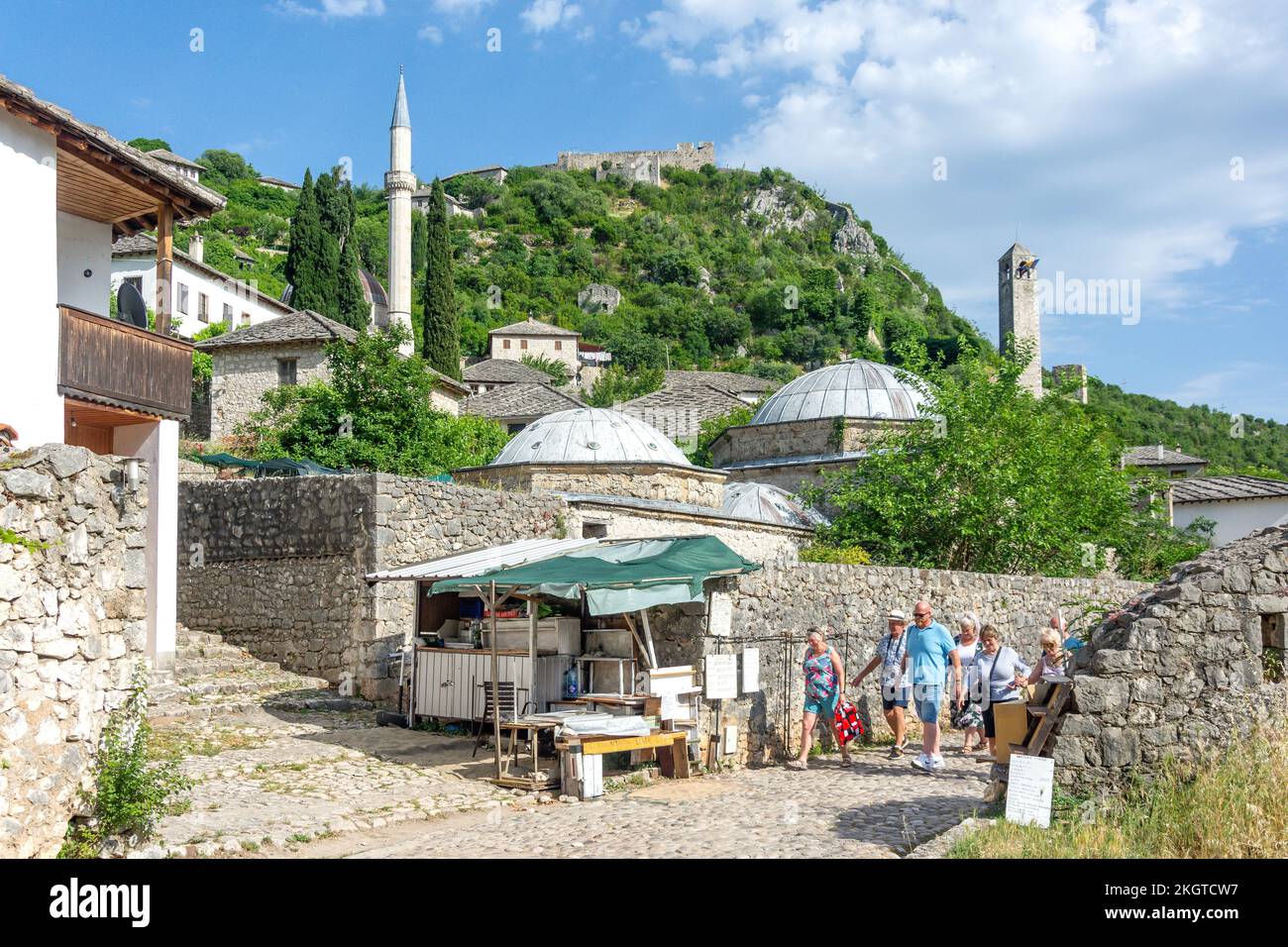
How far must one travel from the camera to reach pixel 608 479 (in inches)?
861

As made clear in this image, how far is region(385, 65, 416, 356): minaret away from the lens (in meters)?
45.6

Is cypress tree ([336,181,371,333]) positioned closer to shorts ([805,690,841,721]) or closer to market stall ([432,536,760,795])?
market stall ([432,536,760,795])

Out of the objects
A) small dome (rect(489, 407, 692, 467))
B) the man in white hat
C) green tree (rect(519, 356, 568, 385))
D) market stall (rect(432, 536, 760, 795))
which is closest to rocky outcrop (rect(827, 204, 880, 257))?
green tree (rect(519, 356, 568, 385))

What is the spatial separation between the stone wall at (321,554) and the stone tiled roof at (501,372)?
48.7 m

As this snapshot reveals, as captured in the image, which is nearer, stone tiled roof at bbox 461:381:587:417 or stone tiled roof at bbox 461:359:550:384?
stone tiled roof at bbox 461:381:587:417

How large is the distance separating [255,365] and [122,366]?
23949 millimetres

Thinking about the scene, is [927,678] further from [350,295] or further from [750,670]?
[350,295]

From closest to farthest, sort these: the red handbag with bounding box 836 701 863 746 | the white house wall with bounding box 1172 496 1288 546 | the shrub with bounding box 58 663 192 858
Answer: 1. the shrub with bounding box 58 663 192 858
2. the red handbag with bounding box 836 701 863 746
3. the white house wall with bounding box 1172 496 1288 546

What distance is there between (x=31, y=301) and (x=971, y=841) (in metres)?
11.7

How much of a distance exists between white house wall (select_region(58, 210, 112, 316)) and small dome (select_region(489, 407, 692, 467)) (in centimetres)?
904

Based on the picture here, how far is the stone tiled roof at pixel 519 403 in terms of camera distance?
164ft

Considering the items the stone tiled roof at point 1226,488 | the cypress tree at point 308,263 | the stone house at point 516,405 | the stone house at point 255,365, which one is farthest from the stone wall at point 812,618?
the cypress tree at point 308,263
